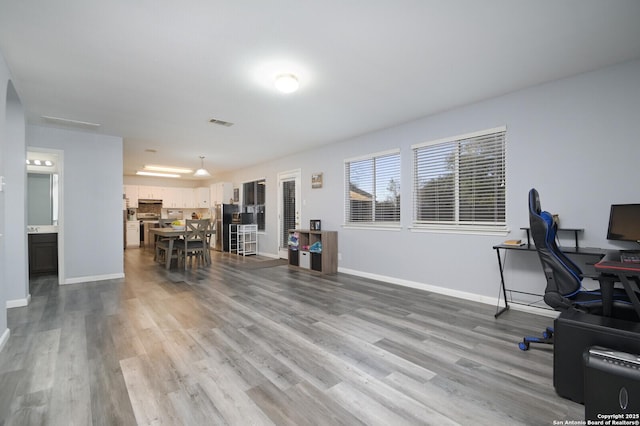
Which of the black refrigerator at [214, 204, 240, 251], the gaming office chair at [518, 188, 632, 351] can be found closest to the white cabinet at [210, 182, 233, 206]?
the black refrigerator at [214, 204, 240, 251]

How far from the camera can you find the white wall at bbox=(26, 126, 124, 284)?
4688mm

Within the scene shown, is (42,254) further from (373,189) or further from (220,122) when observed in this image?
(373,189)

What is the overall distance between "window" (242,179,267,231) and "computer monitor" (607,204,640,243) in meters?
6.72

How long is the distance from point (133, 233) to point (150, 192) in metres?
1.56

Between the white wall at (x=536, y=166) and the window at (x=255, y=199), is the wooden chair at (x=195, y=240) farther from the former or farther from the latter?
the white wall at (x=536, y=166)

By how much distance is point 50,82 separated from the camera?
10.2 ft

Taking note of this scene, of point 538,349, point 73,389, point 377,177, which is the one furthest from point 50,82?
point 538,349

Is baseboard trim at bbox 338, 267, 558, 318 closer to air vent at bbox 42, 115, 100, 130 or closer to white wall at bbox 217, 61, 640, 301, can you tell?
white wall at bbox 217, 61, 640, 301

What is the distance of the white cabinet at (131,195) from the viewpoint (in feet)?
31.8

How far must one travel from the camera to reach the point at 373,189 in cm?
507

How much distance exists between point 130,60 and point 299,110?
2008 mm

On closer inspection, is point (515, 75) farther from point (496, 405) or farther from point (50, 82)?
point (50, 82)

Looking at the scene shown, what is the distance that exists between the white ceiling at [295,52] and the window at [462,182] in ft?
1.80

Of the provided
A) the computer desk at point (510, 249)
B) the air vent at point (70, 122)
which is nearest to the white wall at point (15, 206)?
the air vent at point (70, 122)
